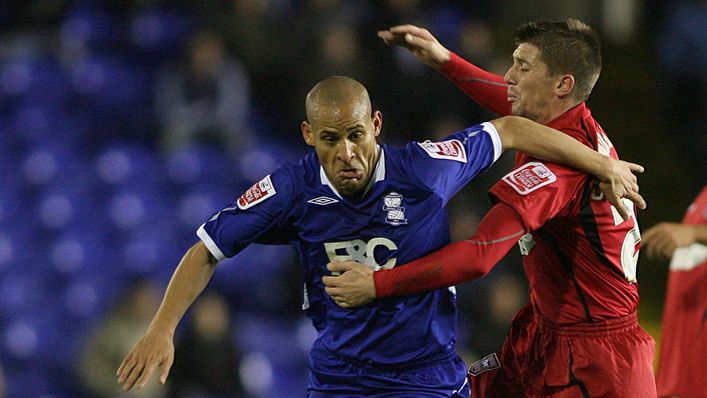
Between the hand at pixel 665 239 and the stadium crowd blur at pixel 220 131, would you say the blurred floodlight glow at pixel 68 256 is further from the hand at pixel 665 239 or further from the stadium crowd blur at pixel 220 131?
the hand at pixel 665 239

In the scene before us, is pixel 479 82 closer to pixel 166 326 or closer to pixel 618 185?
pixel 618 185

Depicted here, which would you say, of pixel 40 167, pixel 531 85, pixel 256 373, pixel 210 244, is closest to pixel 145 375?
pixel 210 244

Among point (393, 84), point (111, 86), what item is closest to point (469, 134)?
point (393, 84)

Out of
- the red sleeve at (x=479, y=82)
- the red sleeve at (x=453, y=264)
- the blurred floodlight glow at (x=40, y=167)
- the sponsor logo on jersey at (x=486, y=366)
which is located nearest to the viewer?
the red sleeve at (x=453, y=264)

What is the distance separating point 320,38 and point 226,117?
1.00 metres

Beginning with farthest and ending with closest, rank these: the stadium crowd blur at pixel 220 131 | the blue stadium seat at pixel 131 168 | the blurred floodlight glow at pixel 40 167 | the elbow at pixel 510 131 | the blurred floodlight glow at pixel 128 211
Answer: the blurred floodlight glow at pixel 40 167 < the blue stadium seat at pixel 131 168 < the blurred floodlight glow at pixel 128 211 < the stadium crowd blur at pixel 220 131 < the elbow at pixel 510 131

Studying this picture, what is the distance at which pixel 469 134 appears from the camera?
3832 millimetres

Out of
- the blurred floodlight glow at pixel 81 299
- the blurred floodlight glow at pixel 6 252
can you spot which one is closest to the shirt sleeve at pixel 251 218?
the blurred floodlight glow at pixel 81 299

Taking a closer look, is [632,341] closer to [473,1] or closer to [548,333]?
[548,333]

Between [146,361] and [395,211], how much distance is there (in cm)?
100

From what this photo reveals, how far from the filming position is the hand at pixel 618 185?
12.1ft

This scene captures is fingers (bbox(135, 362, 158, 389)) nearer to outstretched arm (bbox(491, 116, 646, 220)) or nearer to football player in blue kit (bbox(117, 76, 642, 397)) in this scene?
football player in blue kit (bbox(117, 76, 642, 397))

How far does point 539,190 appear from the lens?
3.62m

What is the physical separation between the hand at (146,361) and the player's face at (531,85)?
1622 millimetres
